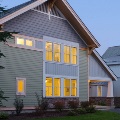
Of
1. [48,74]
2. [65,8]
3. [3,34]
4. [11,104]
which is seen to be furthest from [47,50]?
[3,34]

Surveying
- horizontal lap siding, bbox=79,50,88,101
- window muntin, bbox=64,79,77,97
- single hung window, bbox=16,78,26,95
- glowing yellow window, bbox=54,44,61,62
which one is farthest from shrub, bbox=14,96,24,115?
horizontal lap siding, bbox=79,50,88,101

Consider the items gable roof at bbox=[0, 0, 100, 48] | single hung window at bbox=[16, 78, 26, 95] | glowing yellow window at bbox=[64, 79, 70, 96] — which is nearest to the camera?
gable roof at bbox=[0, 0, 100, 48]

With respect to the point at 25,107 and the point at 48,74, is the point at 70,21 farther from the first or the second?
the point at 25,107

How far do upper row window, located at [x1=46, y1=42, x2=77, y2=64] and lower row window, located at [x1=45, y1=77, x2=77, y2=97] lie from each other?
1671mm

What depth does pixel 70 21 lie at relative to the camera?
98.2 feet

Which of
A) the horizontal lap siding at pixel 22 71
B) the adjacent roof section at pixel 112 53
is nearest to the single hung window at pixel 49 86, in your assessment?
the horizontal lap siding at pixel 22 71

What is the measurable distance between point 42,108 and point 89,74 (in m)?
10.1

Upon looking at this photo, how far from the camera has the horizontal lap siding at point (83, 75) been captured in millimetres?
30859

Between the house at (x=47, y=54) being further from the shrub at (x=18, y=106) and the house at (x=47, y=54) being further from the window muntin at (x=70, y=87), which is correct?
the shrub at (x=18, y=106)

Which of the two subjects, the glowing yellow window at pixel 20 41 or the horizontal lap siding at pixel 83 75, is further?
the horizontal lap siding at pixel 83 75

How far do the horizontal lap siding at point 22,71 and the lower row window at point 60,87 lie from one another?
121 centimetres

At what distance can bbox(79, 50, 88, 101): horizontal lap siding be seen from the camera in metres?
30.9

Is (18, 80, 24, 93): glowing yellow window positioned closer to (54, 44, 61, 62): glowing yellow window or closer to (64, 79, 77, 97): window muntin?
(54, 44, 61, 62): glowing yellow window

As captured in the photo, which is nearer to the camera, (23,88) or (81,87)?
(23,88)
